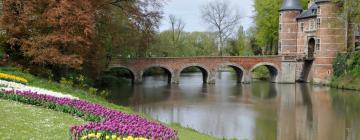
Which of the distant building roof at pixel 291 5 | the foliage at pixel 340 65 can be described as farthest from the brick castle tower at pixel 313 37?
the foliage at pixel 340 65

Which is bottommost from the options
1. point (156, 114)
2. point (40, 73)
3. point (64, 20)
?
point (156, 114)

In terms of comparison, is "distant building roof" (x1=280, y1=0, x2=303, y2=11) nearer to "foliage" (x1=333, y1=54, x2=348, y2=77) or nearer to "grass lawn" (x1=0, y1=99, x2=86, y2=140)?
"foliage" (x1=333, y1=54, x2=348, y2=77)

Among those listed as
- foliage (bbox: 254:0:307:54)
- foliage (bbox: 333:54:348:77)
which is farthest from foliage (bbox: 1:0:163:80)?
foliage (bbox: 254:0:307:54)

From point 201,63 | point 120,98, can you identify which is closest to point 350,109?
point 120,98

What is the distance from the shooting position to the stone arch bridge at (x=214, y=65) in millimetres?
36656

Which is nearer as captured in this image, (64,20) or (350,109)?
(64,20)

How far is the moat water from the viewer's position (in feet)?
54.3

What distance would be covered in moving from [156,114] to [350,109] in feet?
30.2

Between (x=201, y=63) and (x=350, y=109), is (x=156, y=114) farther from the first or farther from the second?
(x=201, y=63)

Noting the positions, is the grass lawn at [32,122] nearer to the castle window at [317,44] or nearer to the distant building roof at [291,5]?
the castle window at [317,44]

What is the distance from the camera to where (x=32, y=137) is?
702 centimetres

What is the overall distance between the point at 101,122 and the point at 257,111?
1447cm

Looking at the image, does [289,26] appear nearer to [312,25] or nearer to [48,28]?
[312,25]

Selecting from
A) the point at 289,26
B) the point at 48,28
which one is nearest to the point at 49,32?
the point at 48,28
